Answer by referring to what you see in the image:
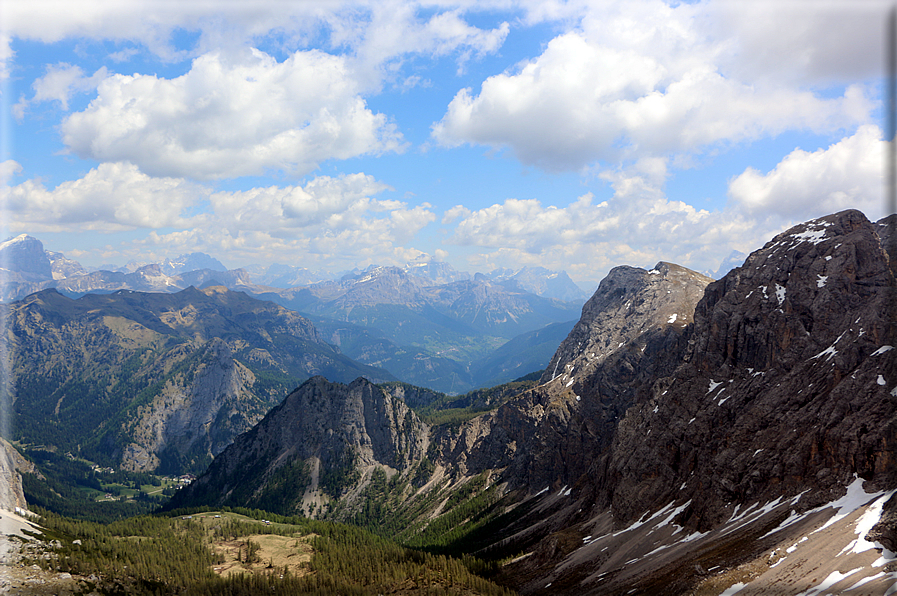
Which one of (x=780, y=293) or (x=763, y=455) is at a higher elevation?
(x=780, y=293)

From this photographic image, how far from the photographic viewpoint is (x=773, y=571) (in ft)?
250

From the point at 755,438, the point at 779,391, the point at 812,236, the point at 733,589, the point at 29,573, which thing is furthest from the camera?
the point at 812,236

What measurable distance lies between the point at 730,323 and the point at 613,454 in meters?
52.4

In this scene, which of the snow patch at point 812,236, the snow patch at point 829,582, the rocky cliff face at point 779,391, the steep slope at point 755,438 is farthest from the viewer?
the snow patch at point 812,236

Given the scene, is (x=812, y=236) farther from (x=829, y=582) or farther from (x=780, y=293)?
(x=829, y=582)

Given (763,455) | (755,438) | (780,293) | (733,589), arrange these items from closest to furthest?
(733,589), (763,455), (755,438), (780,293)

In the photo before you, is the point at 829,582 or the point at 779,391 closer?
the point at 829,582

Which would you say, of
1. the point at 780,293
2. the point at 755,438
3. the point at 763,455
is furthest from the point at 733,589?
the point at 780,293

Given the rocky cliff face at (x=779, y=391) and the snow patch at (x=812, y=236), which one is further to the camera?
the snow patch at (x=812, y=236)

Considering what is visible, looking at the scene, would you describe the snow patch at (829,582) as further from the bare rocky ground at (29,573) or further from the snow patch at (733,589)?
the bare rocky ground at (29,573)

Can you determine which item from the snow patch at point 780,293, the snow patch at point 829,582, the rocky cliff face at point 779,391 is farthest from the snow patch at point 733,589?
the snow patch at point 780,293

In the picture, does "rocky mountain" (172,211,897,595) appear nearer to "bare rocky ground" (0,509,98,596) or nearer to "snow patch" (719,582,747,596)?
"snow patch" (719,582,747,596)

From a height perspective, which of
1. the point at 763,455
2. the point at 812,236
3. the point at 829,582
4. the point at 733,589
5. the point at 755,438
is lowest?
the point at 733,589

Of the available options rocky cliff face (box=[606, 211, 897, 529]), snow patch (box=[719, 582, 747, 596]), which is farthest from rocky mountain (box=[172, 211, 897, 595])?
rocky cliff face (box=[606, 211, 897, 529])
